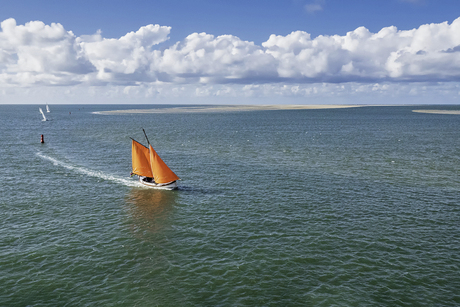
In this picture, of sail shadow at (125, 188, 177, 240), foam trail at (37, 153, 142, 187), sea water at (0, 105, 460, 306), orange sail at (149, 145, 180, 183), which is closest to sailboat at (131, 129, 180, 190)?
orange sail at (149, 145, 180, 183)

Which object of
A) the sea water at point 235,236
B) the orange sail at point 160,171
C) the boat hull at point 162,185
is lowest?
the sea water at point 235,236

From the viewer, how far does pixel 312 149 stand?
281 ft

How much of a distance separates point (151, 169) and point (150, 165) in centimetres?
75

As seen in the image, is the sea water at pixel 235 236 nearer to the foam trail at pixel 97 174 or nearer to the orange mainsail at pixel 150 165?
the foam trail at pixel 97 174

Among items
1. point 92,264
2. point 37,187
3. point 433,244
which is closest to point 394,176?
point 433,244

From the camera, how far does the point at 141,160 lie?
53344 mm

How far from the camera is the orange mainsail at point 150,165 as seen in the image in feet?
167

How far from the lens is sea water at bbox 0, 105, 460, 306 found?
985 inches

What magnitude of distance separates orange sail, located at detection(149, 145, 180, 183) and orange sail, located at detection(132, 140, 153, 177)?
2.14 m

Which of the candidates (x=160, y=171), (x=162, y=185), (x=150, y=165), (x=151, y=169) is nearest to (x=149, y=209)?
(x=162, y=185)

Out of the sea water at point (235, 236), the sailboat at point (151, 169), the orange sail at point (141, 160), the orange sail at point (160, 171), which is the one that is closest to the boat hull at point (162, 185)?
the sailboat at point (151, 169)

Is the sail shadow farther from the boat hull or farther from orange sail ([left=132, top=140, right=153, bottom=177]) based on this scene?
orange sail ([left=132, top=140, right=153, bottom=177])

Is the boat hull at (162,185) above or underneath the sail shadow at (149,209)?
above

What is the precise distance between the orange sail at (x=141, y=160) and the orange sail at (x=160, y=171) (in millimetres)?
2141
